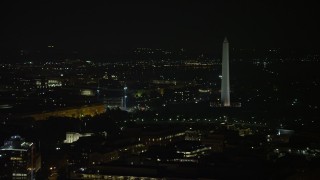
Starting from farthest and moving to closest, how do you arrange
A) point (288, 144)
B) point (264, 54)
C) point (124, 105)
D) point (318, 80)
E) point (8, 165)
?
point (264, 54) < point (318, 80) < point (124, 105) < point (288, 144) < point (8, 165)

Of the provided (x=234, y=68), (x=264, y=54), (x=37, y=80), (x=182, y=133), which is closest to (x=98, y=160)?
(x=182, y=133)

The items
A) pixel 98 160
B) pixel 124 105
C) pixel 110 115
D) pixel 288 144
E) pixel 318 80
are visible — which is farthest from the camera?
pixel 318 80

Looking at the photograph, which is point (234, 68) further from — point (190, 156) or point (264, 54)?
point (190, 156)

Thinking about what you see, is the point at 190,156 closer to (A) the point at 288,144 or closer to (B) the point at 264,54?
(A) the point at 288,144

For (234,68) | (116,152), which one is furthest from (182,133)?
(234,68)

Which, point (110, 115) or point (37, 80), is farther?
point (37, 80)

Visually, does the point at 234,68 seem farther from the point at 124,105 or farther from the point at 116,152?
the point at 116,152

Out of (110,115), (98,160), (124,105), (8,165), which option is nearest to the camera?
(8,165)

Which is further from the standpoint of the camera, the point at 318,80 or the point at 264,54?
the point at 264,54

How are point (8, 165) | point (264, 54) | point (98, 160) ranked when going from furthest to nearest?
1. point (264, 54)
2. point (98, 160)
3. point (8, 165)
